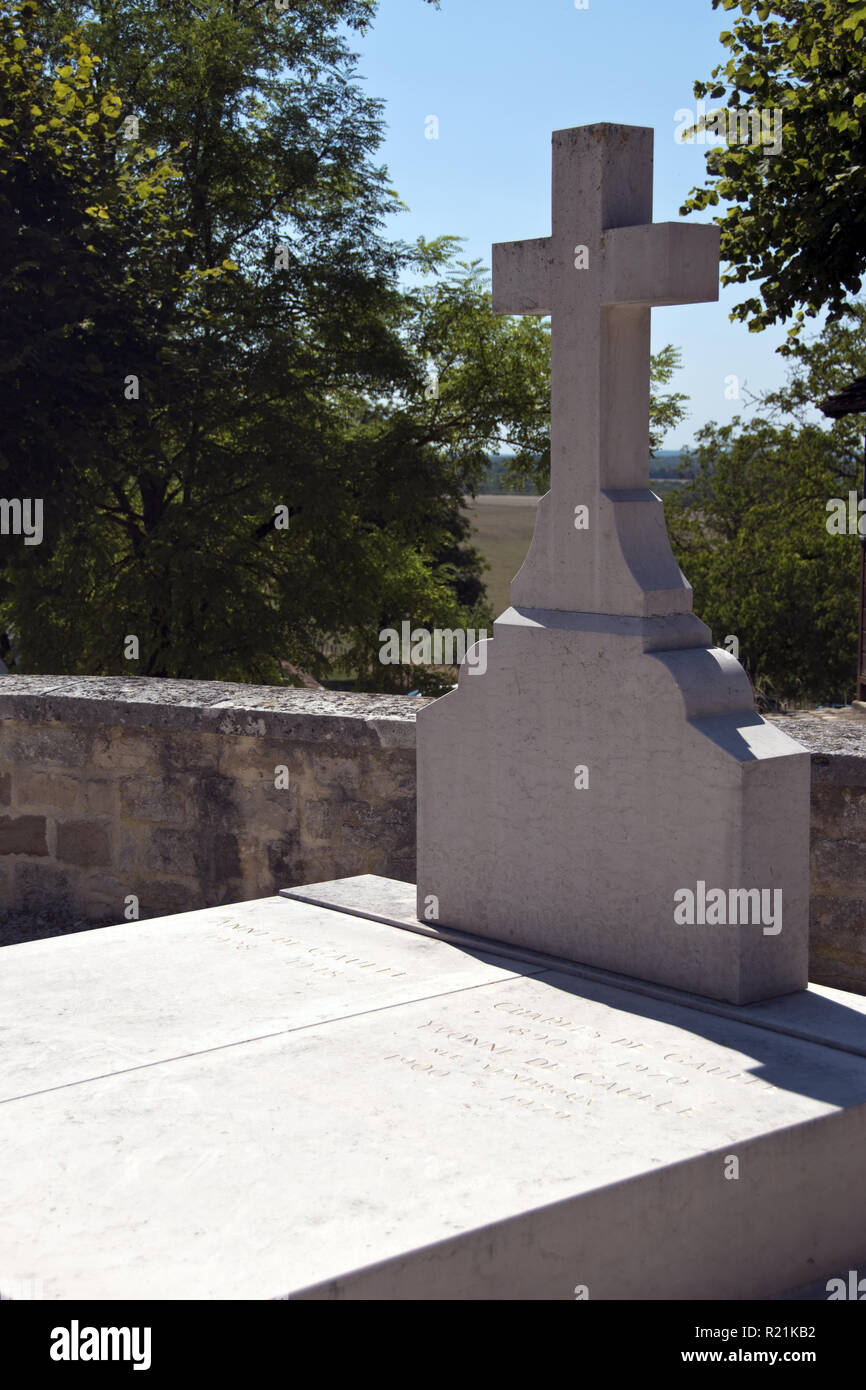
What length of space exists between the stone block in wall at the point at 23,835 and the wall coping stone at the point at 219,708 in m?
0.42

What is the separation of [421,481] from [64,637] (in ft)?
18.6

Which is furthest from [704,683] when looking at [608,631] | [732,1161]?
[732,1161]

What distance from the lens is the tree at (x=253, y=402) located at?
1894 centimetres

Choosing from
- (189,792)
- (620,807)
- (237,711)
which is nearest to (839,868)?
(620,807)

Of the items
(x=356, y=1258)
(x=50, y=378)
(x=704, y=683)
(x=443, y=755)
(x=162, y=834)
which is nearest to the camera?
(x=356, y=1258)

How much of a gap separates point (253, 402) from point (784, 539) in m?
14.7

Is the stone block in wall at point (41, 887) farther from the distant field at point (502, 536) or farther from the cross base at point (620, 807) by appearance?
the distant field at point (502, 536)

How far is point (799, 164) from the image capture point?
11.9 metres

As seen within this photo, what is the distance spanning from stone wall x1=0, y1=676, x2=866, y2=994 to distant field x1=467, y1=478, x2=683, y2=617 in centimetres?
4953

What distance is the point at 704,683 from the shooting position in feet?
11.9

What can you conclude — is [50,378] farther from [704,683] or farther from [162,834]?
[704,683]

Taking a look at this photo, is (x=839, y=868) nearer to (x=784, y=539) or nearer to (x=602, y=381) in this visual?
(x=602, y=381)

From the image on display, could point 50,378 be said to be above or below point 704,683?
above

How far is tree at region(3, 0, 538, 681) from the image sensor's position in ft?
62.1
